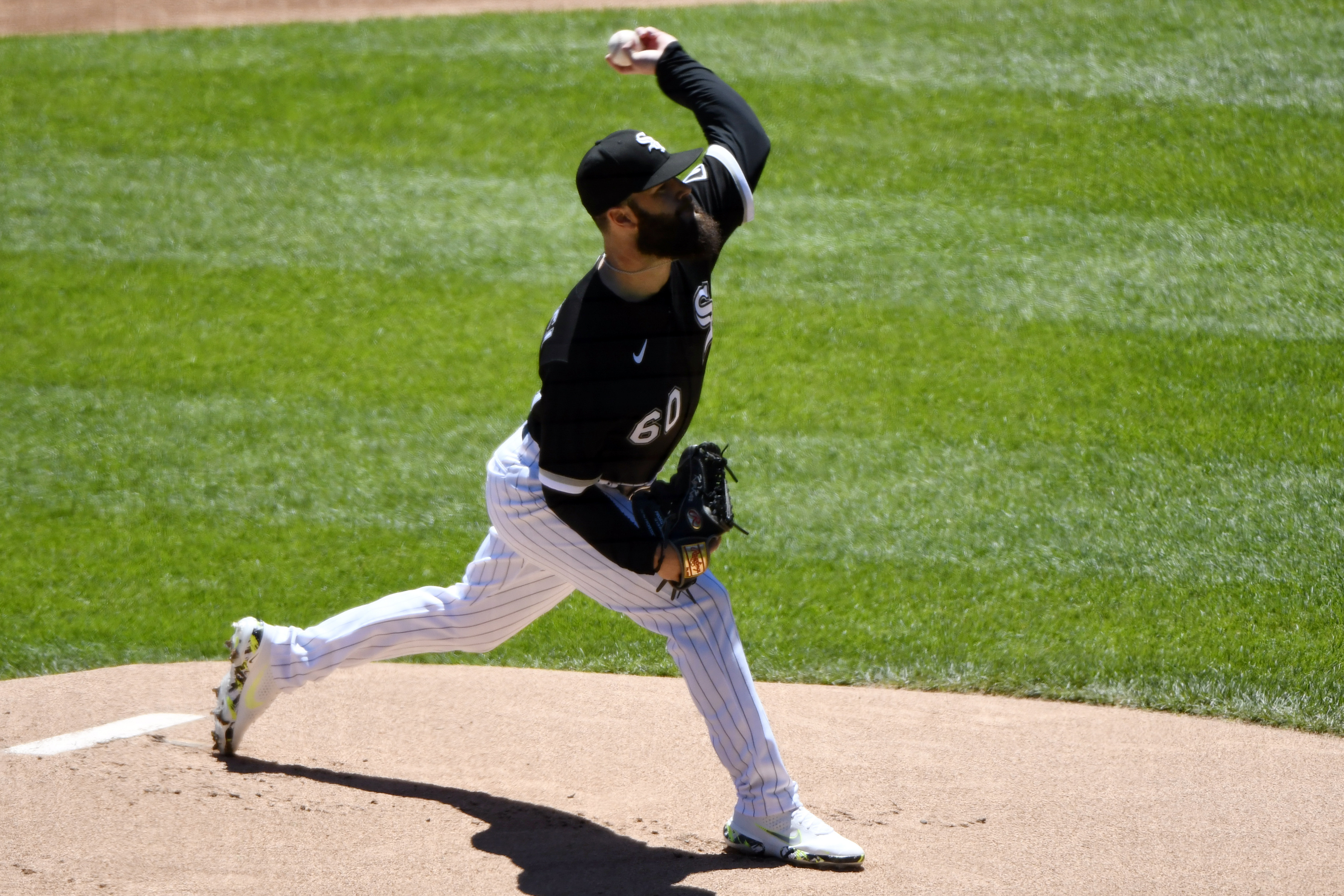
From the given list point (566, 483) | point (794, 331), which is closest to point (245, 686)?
point (566, 483)

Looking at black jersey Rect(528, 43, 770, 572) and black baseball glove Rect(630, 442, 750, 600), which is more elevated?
black jersey Rect(528, 43, 770, 572)

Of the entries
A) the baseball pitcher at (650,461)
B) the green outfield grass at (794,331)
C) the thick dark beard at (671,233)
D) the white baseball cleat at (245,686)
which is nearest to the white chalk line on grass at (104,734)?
the white baseball cleat at (245,686)

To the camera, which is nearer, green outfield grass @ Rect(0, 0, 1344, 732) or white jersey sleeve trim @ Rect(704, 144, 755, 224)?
white jersey sleeve trim @ Rect(704, 144, 755, 224)

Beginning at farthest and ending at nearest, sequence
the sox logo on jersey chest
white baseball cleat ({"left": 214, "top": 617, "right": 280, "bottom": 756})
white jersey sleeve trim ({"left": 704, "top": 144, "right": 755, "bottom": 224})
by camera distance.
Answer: white baseball cleat ({"left": 214, "top": 617, "right": 280, "bottom": 756}) → white jersey sleeve trim ({"left": 704, "top": 144, "right": 755, "bottom": 224}) → the sox logo on jersey chest

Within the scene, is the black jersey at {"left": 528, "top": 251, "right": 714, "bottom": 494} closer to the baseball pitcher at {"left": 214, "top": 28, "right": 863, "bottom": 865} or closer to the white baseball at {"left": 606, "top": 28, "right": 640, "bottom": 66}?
the baseball pitcher at {"left": 214, "top": 28, "right": 863, "bottom": 865}

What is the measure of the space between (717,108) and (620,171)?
2.10ft

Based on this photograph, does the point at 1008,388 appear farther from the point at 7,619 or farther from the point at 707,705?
the point at 7,619

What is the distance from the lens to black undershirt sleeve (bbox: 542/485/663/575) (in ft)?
9.25

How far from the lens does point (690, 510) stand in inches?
113

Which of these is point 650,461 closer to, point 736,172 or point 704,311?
point 704,311

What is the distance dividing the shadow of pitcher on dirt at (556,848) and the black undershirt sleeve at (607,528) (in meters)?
0.68

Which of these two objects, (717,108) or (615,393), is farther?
(717,108)

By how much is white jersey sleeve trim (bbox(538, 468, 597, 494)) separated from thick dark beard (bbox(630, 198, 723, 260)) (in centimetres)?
52

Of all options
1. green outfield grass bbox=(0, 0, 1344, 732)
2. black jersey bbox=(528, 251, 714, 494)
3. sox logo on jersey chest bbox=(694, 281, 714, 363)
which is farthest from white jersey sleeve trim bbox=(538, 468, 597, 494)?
green outfield grass bbox=(0, 0, 1344, 732)
